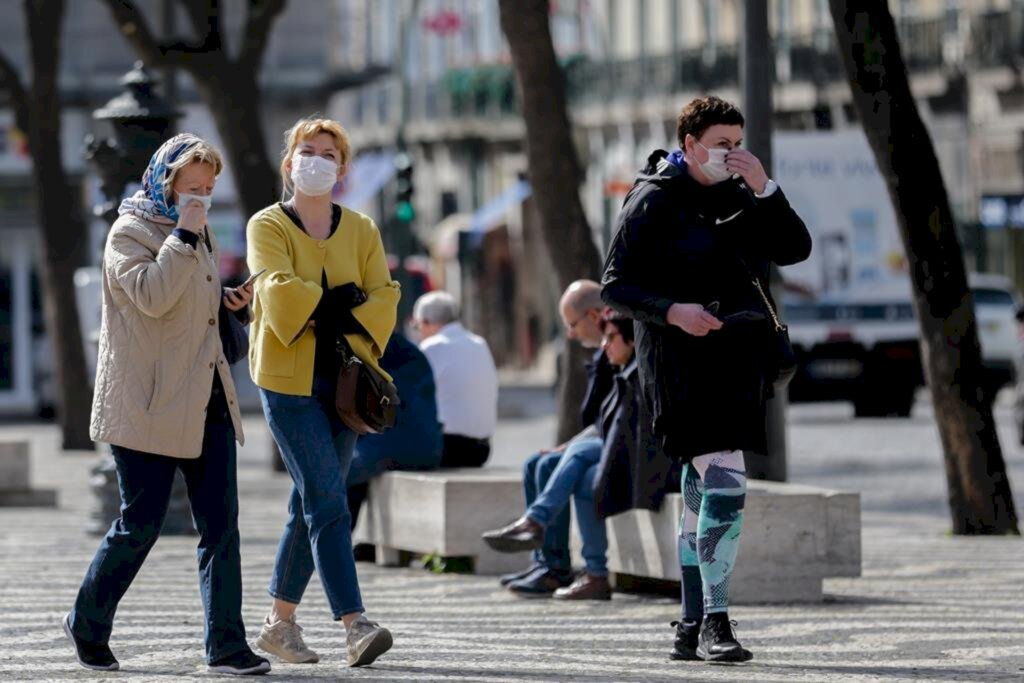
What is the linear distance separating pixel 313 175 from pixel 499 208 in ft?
182

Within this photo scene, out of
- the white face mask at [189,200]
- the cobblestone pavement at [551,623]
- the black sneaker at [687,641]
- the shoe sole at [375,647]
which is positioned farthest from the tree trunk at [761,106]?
the white face mask at [189,200]

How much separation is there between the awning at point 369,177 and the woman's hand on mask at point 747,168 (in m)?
55.6

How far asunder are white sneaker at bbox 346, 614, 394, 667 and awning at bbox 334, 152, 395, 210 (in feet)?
183

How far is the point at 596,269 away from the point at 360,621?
8446 mm

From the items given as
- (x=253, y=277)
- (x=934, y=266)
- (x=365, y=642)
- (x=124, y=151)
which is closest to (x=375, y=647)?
(x=365, y=642)

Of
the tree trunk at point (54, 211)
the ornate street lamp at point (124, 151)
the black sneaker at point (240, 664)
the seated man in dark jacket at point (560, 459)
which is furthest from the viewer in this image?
the tree trunk at point (54, 211)

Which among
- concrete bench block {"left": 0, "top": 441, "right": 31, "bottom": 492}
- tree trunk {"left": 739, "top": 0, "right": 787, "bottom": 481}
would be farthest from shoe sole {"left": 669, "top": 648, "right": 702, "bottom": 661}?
concrete bench block {"left": 0, "top": 441, "right": 31, "bottom": 492}

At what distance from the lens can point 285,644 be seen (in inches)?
376

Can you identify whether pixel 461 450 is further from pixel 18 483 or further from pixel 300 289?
pixel 18 483

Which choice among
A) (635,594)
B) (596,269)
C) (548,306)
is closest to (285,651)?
(635,594)

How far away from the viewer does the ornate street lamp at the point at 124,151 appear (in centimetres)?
1658

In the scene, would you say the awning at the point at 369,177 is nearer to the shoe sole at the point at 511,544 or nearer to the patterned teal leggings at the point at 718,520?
the shoe sole at the point at 511,544

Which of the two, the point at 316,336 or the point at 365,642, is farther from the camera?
the point at 316,336

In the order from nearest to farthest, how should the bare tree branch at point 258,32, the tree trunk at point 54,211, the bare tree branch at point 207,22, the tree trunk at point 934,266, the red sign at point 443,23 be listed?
the tree trunk at point 934,266
the bare tree branch at point 207,22
the bare tree branch at point 258,32
the tree trunk at point 54,211
the red sign at point 443,23
